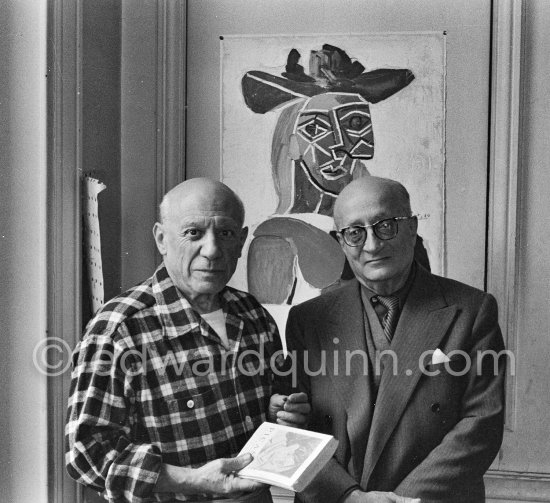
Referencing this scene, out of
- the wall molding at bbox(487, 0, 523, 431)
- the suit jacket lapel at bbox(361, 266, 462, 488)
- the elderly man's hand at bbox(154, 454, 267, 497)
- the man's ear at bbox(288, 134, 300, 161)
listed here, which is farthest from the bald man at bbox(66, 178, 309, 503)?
the wall molding at bbox(487, 0, 523, 431)

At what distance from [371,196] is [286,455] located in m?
0.42

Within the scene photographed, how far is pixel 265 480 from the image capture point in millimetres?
1045

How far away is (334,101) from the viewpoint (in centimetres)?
133

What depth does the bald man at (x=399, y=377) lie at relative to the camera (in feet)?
3.83

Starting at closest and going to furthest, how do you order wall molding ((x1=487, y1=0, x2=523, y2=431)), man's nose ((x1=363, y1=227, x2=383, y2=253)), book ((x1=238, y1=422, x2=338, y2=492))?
book ((x1=238, y1=422, x2=338, y2=492)) → man's nose ((x1=363, y1=227, x2=383, y2=253)) → wall molding ((x1=487, y1=0, x2=523, y2=431))

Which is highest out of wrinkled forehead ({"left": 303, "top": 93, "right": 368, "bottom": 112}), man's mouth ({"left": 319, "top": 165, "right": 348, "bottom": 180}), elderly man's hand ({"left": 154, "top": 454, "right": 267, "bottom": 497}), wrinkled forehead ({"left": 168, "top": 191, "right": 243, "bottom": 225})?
wrinkled forehead ({"left": 303, "top": 93, "right": 368, "bottom": 112})

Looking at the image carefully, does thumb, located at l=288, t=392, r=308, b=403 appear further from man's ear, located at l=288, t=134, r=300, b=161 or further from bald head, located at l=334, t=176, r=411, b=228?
man's ear, located at l=288, t=134, r=300, b=161

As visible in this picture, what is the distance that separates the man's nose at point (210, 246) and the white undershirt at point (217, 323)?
11 centimetres

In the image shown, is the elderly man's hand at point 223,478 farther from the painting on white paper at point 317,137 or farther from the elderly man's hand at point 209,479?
the painting on white paper at point 317,137

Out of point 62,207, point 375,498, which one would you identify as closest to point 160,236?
point 62,207

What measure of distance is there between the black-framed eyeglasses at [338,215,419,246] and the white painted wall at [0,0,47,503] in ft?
1.67

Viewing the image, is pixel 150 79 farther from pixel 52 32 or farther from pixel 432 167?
pixel 432 167

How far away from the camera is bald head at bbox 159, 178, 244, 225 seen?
113cm

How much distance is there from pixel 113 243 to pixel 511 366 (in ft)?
2.51
